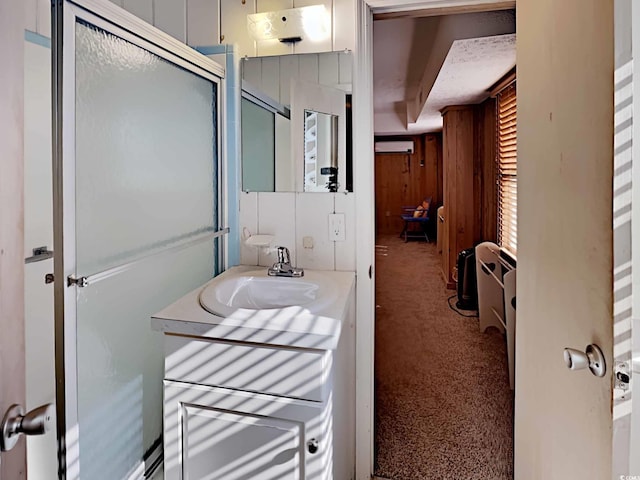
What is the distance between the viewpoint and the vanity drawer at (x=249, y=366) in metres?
1.15

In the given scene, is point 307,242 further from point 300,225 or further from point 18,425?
point 18,425

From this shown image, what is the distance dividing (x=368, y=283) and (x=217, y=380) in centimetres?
74

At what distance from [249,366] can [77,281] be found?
1.67 ft

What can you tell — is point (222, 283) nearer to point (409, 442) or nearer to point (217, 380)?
point (217, 380)

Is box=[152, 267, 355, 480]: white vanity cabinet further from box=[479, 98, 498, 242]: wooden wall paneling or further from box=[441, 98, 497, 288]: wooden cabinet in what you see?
box=[441, 98, 497, 288]: wooden cabinet

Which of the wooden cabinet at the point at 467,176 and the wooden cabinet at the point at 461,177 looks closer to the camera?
the wooden cabinet at the point at 467,176

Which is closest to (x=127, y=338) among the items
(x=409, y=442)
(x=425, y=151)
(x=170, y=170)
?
(x=170, y=170)

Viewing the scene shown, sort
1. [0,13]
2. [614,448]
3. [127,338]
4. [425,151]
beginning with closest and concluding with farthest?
1. [0,13]
2. [614,448]
3. [127,338]
4. [425,151]

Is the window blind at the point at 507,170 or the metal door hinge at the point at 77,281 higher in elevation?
the window blind at the point at 507,170

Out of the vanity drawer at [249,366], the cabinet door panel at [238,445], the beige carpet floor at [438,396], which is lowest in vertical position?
the beige carpet floor at [438,396]

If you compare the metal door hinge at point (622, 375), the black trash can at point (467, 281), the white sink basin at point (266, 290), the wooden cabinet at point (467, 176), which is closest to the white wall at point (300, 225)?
the white sink basin at point (266, 290)

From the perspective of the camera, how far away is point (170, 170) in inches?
59.3

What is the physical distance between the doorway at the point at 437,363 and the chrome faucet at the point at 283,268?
3.12 ft

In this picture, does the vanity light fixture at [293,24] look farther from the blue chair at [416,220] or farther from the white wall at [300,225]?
the blue chair at [416,220]
